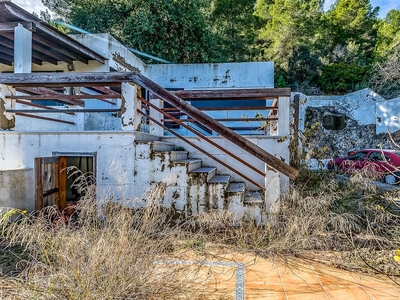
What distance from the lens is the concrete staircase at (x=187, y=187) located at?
3984 millimetres

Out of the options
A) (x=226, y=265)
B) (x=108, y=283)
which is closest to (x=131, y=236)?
(x=108, y=283)

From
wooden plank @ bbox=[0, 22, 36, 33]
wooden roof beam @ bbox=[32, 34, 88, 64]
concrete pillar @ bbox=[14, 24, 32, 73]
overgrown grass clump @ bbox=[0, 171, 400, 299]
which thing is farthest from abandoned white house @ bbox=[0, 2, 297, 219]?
wooden roof beam @ bbox=[32, 34, 88, 64]

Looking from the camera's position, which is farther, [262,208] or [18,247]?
[262,208]

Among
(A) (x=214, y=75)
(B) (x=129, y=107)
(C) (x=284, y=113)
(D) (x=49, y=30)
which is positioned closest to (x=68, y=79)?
(B) (x=129, y=107)

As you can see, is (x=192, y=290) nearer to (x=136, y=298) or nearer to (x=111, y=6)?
(x=136, y=298)

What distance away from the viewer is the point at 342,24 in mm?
22969

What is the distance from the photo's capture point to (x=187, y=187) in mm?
4090

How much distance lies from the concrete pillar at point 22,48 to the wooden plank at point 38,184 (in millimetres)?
2977

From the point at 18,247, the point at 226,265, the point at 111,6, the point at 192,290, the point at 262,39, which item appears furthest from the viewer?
the point at 262,39

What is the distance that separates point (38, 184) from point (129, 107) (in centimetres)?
171

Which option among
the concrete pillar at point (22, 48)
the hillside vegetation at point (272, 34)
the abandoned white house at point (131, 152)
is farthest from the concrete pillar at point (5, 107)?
the hillside vegetation at point (272, 34)

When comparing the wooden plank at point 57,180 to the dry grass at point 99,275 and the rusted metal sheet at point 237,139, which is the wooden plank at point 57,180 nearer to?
the rusted metal sheet at point 237,139

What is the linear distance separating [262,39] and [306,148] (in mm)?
17161

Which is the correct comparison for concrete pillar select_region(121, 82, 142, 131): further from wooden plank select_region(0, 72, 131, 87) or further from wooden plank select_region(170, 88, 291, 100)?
wooden plank select_region(170, 88, 291, 100)
